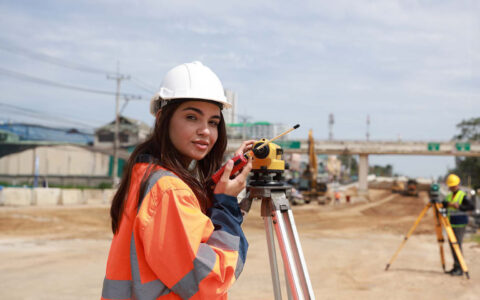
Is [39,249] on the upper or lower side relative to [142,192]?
lower

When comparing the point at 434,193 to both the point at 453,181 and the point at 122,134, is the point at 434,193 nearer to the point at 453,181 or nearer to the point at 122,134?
the point at 453,181

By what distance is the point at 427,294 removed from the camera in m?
6.20

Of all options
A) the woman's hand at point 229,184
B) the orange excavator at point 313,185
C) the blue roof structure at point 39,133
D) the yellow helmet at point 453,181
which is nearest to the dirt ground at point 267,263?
the yellow helmet at point 453,181

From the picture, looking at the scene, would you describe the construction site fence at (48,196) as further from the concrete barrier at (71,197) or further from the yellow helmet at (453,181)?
the yellow helmet at (453,181)

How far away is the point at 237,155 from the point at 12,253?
29.7 ft

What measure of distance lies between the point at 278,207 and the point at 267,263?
677 cm

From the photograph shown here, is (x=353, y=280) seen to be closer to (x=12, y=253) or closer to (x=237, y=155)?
(x=237, y=155)

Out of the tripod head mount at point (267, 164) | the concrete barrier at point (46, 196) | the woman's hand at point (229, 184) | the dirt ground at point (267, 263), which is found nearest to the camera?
the woman's hand at point (229, 184)

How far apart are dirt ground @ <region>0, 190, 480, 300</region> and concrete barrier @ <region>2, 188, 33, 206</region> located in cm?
454

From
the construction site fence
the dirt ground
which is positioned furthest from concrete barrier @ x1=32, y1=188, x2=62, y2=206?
the dirt ground

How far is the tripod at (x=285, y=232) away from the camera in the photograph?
5.89ft

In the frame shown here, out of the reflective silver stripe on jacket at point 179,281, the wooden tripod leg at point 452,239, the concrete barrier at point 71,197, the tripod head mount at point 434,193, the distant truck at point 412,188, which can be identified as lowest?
the distant truck at point 412,188

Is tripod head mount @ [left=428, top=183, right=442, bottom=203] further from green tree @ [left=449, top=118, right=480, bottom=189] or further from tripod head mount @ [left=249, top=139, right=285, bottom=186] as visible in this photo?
green tree @ [left=449, top=118, right=480, bottom=189]

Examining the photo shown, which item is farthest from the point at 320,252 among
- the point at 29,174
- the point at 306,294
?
the point at 29,174
